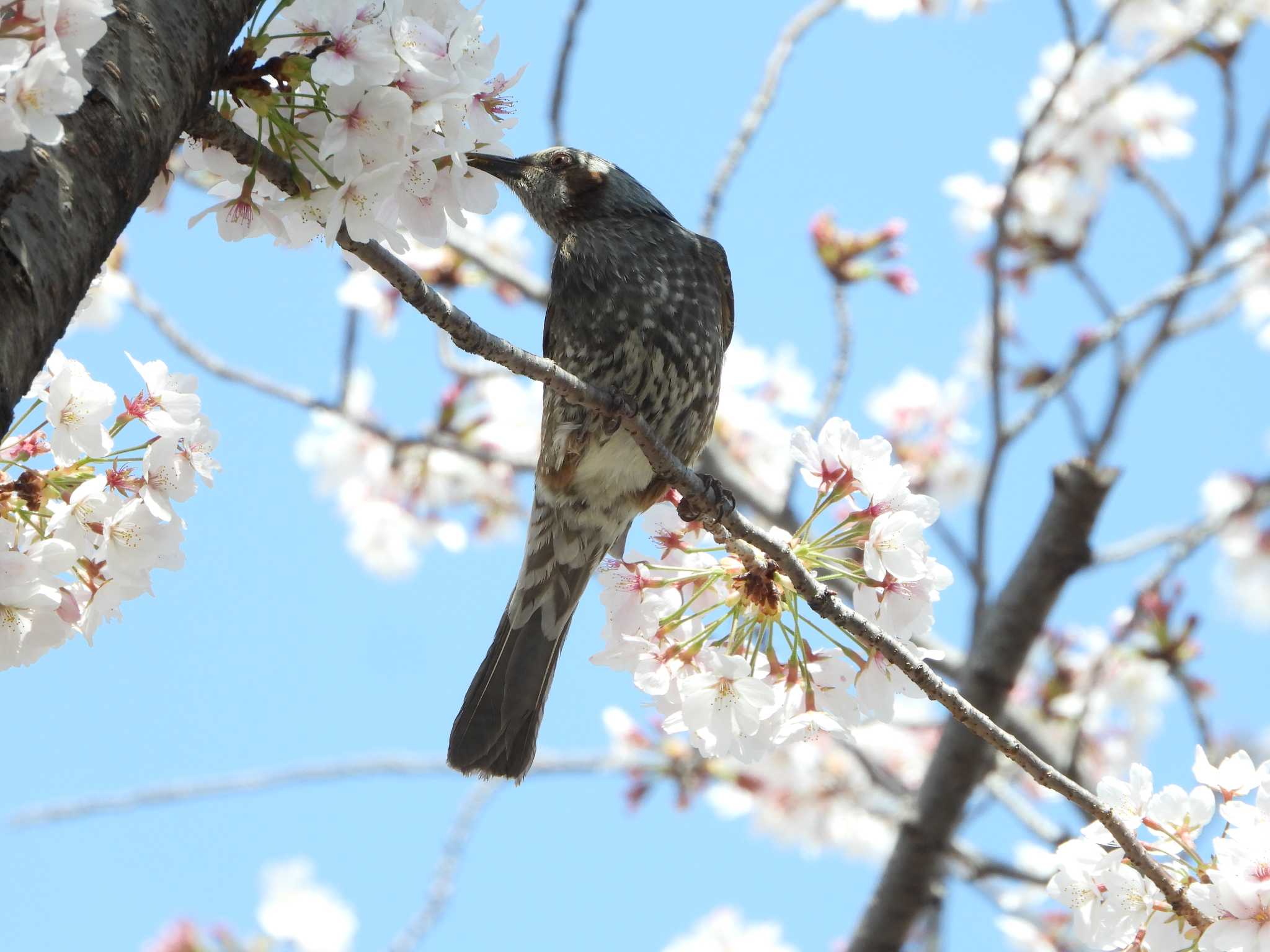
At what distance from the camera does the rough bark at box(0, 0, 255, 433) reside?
97 cm

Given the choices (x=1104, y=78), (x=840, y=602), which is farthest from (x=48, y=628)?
(x=1104, y=78)

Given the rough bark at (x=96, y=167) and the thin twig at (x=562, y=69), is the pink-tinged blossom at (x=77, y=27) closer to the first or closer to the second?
the rough bark at (x=96, y=167)

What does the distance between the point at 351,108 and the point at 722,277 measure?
75.2 inches

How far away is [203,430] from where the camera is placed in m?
1.48

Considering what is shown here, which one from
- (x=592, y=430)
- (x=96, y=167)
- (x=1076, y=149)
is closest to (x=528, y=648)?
(x=592, y=430)

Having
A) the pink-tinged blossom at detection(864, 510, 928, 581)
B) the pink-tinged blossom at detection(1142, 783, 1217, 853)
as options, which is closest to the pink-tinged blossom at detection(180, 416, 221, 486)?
the pink-tinged blossom at detection(864, 510, 928, 581)

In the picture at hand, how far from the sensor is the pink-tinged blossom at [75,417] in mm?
1321

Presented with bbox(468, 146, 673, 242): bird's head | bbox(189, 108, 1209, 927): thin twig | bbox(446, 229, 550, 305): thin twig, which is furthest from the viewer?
bbox(446, 229, 550, 305): thin twig

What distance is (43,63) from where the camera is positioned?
37.4 inches

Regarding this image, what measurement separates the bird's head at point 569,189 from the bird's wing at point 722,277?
178 mm

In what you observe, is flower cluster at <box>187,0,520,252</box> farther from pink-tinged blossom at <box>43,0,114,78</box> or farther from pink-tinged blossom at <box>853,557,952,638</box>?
pink-tinged blossom at <box>853,557,952,638</box>

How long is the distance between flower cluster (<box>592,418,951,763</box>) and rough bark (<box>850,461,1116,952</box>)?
1.29m

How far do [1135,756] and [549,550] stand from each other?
12.3 ft

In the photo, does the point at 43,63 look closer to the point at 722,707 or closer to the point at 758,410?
the point at 722,707
